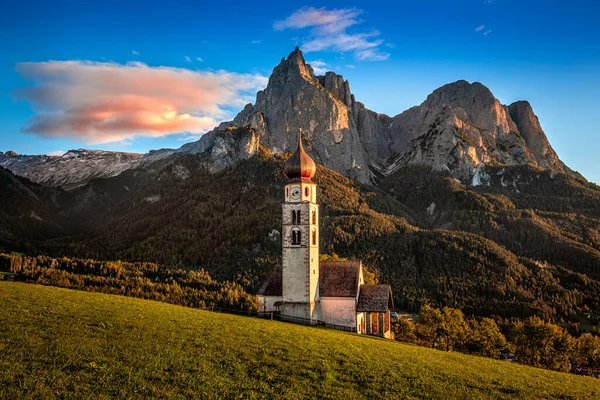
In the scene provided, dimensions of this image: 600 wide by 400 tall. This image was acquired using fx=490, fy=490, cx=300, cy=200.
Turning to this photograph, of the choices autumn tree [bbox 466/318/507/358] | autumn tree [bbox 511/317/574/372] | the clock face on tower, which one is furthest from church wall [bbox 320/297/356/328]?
autumn tree [bbox 511/317/574/372]

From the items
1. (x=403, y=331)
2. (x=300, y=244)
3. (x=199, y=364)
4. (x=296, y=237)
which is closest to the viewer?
(x=199, y=364)

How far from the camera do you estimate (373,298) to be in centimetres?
5869

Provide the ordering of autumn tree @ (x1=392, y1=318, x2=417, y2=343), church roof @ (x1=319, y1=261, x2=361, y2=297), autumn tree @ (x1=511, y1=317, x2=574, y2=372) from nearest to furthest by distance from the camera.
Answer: church roof @ (x1=319, y1=261, x2=361, y2=297) < autumn tree @ (x1=511, y1=317, x2=574, y2=372) < autumn tree @ (x1=392, y1=318, x2=417, y2=343)

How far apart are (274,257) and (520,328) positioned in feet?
389

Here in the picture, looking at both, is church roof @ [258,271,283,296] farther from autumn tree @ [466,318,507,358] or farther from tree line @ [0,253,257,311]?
autumn tree @ [466,318,507,358]

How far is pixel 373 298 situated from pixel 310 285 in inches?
314

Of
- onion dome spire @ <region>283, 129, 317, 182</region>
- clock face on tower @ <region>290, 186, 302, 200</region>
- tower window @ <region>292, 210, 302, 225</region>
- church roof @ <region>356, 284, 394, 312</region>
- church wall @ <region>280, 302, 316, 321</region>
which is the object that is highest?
onion dome spire @ <region>283, 129, 317, 182</region>

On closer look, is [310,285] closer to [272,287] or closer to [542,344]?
[272,287]

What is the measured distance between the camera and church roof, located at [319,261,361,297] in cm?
5825

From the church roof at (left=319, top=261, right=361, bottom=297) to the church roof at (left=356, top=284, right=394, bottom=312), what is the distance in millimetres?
1822

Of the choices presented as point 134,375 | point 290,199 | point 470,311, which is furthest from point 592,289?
point 134,375

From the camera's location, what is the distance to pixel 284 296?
5803 centimetres

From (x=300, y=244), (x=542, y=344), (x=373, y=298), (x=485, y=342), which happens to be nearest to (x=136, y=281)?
(x=300, y=244)

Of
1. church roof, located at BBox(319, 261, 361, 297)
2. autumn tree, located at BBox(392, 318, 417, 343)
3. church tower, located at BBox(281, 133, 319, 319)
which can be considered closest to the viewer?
church tower, located at BBox(281, 133, 319, 319)
